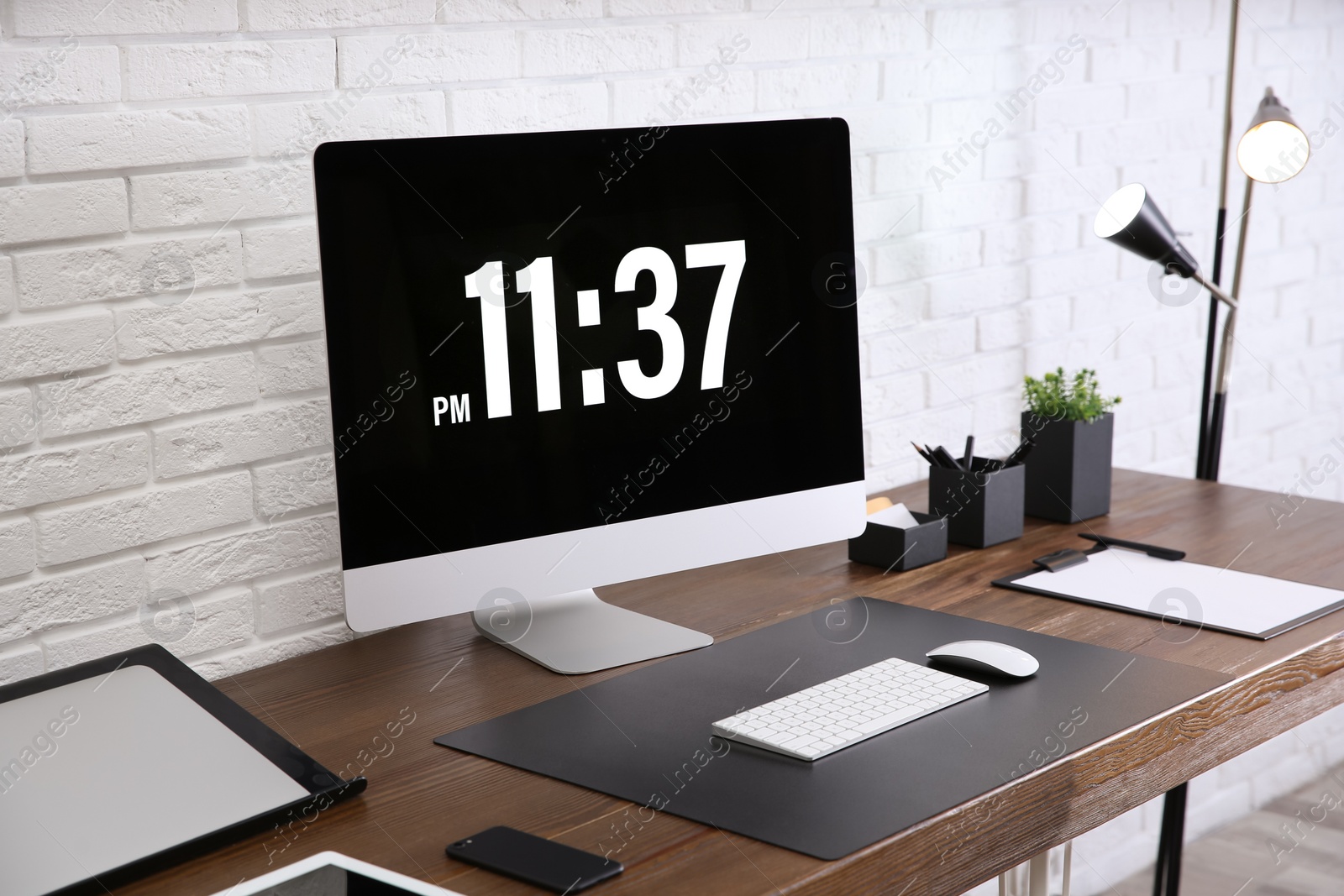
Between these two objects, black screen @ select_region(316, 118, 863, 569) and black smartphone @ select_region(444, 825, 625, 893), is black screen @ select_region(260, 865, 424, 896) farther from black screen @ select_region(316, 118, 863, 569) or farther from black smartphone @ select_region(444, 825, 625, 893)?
black screen @ select_region(316, 118, 863, 569)

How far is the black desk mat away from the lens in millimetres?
977

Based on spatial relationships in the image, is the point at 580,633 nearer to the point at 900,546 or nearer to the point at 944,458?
the point at 900,546

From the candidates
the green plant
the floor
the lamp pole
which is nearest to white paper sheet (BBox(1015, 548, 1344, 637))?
the green plant

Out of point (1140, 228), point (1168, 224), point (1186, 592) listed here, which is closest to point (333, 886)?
point (1186, 592)

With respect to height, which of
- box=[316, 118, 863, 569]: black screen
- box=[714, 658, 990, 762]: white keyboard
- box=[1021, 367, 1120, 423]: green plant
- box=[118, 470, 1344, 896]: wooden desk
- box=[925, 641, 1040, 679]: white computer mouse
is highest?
box=[316, 118, 863, 569]: black screen

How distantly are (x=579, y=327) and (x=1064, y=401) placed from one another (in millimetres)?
835

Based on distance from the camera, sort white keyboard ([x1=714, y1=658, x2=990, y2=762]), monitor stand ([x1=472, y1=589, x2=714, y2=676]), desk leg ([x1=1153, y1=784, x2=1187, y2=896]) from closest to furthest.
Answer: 1. white keyboard ([x1=714, y1=658, x2=990, y2=762])
2. monitor stand ([x1=472, y1=589, x2=714, y2=676])
3. desk leg ([x1=1153, y1=784, x2=1187, y2=896])

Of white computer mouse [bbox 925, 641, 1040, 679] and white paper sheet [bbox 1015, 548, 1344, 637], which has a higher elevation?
white computer mouse [bbox 925, 641, 1040, 679]

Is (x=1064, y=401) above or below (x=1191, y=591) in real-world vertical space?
above

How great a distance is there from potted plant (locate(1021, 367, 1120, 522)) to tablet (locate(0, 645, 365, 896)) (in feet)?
3.72

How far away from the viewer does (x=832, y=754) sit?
1070 millimetres

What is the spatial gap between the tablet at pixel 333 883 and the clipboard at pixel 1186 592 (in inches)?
35.0

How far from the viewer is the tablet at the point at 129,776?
910mm

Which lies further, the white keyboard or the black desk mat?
the white keyboard
